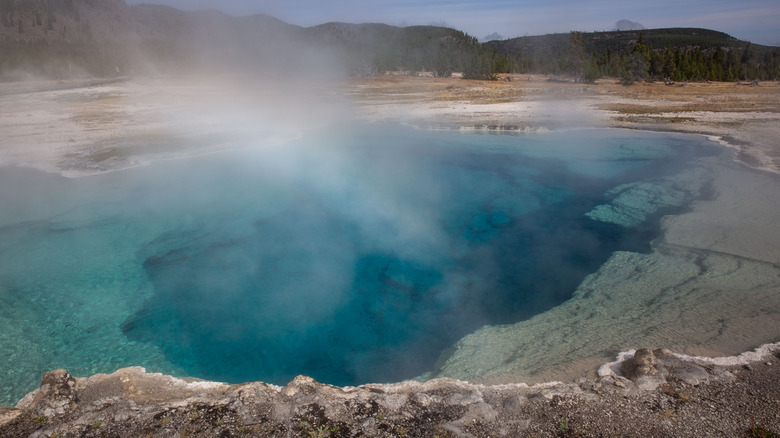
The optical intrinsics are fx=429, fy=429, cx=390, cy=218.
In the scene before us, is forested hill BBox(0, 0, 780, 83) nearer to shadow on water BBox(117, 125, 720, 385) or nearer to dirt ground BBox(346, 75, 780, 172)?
dirt ground BBox(346, 75, 780, 172)

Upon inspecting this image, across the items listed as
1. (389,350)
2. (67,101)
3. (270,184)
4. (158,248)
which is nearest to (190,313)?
(158,248)

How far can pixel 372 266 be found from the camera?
5.43m

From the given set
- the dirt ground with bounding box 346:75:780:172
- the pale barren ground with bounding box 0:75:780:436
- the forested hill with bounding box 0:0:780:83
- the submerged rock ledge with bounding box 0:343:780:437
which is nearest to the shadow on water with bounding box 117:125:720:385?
the pale barren ground with bounding box 0:75:780:436

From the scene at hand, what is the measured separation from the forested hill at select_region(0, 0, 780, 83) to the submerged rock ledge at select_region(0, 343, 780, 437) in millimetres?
17986

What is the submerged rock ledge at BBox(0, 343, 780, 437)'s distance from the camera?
2367mm

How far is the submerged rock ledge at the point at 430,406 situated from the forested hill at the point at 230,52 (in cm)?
1799

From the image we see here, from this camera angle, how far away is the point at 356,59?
33.5 meters

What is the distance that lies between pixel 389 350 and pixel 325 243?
249 centimetres

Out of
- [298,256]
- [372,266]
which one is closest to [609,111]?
[372,266]

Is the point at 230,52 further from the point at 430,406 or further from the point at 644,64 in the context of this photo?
the point at 644,64

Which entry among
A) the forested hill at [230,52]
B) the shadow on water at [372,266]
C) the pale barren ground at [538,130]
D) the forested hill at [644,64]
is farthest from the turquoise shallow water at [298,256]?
the forested hill at [644,64]

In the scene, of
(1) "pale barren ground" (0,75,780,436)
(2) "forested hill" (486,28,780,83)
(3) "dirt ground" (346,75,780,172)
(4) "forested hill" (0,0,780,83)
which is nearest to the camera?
(1) "pale barren ground" (0,75,780,436)

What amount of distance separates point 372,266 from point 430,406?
2.93 meters

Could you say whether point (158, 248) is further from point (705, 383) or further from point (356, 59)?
point (356, 59)
